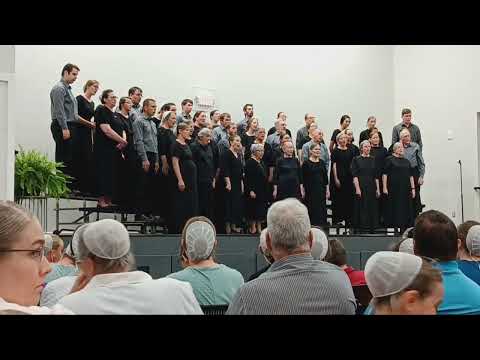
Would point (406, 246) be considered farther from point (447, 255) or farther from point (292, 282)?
point (292, 282)

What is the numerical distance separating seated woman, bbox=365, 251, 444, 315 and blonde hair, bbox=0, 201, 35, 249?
3.43 ft

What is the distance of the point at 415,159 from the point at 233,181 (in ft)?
12.8

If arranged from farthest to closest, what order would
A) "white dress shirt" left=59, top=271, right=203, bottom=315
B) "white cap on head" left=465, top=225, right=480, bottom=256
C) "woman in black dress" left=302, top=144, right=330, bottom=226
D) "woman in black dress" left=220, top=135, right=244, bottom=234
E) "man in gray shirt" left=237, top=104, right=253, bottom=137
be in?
"man in gray shirt" left=237, top=104, right=253, bottom=137, "woman in black dress" left=302, top=144, right=330, bottom=226, "woman in black dress" left=220, top=135, right=244, bottom=234, "white cap on head" left=465, top=225, right=480, bottom=256, "white dress shirt" left=59, top=271, right=203, bottom=315

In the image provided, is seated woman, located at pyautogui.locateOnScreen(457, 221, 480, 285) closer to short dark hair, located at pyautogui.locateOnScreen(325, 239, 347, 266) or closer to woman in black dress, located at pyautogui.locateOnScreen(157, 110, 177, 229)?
short dark hair, located at pyautogui.locateOnScreen(325, 239, 347, 266)

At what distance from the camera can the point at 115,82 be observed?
13.3 meters

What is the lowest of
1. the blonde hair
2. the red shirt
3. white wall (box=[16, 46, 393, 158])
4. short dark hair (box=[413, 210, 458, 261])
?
the red shirt

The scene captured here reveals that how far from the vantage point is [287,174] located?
11.0 metres

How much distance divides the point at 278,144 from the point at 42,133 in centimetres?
418

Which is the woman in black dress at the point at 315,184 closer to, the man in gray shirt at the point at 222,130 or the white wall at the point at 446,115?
the man in gray shirt at the point at 222,130

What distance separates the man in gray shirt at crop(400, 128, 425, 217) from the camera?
1235 cm

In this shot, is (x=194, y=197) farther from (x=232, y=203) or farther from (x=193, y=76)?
(x=193, y=76)

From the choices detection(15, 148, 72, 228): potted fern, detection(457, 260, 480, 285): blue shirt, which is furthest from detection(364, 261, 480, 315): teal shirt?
detection(15, 148, 72, 228): potted fern

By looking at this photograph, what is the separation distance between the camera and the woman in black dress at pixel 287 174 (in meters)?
11.0
